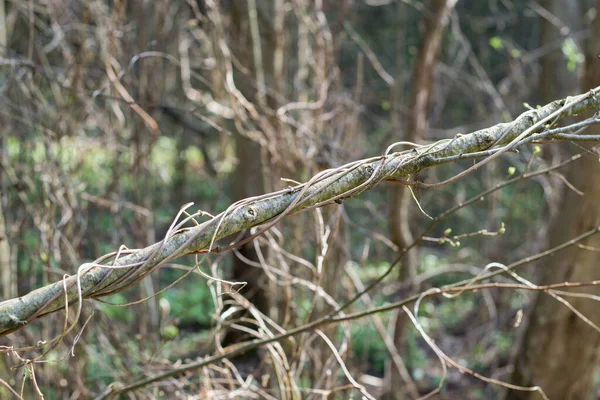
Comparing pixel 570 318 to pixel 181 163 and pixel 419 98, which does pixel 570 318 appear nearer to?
pixel 419 98

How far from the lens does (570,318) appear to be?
13.5 ft

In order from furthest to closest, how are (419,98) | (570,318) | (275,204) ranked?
(419,98) → (570,318) → (275,204)

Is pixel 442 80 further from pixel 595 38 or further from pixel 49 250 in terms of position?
pixel 49 250

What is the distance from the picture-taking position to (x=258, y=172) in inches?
245

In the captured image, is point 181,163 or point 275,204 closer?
point 275,204

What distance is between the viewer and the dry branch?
4.50ft

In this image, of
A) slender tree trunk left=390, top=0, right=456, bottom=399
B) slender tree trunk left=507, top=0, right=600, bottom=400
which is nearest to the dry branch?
slender tree trunk left=507, top=0, right=600, bottom=400

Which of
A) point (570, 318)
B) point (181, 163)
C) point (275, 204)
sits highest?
point (181, 163)

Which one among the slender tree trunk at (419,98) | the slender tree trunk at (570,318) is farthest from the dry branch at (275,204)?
the slender tree trunk at (419,98)

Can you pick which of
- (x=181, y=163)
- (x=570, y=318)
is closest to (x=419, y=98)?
(x=570, y=318)

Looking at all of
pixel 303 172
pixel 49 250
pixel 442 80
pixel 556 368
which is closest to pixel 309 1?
pixel 303 172

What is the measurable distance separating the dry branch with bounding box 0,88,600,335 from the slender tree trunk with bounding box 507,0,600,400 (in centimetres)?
243

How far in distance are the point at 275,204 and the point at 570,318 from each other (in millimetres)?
3256

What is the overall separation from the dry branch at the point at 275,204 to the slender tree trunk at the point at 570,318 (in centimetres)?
243
